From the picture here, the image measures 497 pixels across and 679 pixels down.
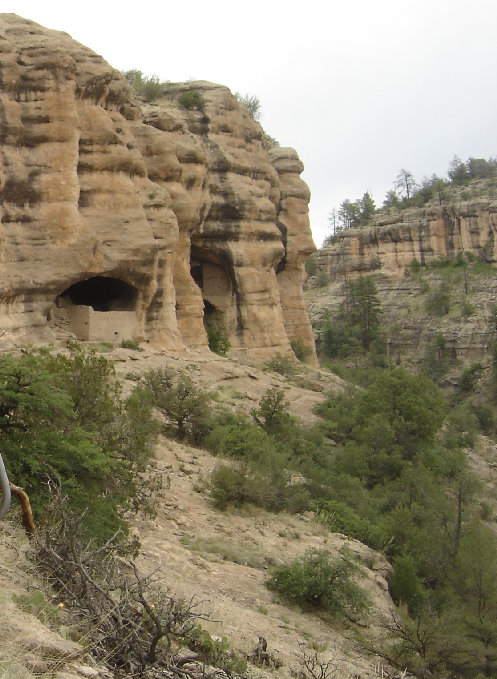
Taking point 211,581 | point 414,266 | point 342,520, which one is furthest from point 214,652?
point 414,266

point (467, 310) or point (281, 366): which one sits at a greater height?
point (467, 310)

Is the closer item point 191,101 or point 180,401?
point 180,401

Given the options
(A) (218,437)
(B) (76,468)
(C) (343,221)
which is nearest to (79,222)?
(A) (218,437)

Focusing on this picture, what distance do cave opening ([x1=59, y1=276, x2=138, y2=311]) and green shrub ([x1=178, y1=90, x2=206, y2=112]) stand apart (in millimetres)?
10567

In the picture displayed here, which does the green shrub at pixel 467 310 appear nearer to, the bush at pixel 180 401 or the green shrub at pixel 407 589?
the bush at pixel 180 401

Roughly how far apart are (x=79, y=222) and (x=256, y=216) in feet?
37.4

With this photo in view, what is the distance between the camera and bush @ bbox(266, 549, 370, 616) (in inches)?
370

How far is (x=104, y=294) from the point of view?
939 inches

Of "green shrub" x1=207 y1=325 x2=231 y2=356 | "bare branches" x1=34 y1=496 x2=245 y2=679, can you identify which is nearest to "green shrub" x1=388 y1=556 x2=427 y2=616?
"bare branches" x1=34 y1=496 x2=245 y2=679

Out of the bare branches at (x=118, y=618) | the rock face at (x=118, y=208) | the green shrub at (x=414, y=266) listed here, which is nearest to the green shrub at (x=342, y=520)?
the bare branches at (x=118, y=618)

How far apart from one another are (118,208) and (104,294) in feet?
11.4

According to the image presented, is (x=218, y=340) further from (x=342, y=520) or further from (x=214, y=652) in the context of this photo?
(x=214, y=652)

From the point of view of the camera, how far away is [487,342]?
48.1 meters

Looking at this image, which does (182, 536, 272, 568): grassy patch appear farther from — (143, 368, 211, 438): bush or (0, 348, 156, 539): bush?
(143, 368, 211, 438): bush
